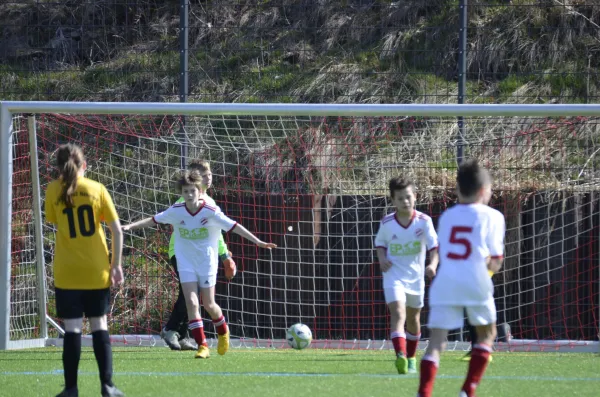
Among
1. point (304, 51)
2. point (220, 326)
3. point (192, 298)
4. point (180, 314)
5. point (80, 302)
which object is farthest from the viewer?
point (304, 51)

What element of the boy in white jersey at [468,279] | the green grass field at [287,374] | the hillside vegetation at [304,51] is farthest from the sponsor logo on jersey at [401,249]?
the hillside vegetation at [304,51]

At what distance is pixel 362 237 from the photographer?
998cm

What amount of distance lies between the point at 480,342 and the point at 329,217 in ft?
16.3

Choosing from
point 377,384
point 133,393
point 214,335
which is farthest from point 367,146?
point 133,393

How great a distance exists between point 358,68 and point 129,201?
386 cm

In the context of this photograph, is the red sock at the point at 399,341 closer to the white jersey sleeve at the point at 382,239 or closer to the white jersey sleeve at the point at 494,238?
the white jersey sleeve at the point at 382,239

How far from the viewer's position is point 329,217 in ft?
32.3

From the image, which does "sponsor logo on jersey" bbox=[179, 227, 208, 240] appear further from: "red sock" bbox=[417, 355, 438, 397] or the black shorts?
"red sock" bbox=[417, 355, 438, 397]

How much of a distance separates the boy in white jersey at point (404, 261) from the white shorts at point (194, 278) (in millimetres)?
1600

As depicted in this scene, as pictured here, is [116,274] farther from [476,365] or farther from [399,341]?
[399,341]

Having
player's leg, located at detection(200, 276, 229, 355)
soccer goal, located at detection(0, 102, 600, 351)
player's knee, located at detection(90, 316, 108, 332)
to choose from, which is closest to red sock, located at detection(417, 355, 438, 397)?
player's knee, located at detection(90, 316, 108, 332)

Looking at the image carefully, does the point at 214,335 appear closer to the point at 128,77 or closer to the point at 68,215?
the point at 128,77

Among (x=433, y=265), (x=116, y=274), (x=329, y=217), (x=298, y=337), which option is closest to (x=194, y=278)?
(x=298, y=337)

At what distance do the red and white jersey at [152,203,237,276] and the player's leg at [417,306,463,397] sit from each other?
2966 mm
